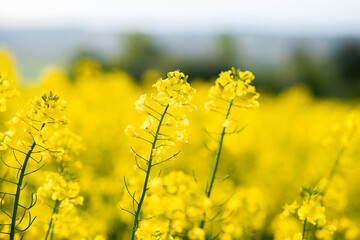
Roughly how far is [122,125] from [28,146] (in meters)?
6.03

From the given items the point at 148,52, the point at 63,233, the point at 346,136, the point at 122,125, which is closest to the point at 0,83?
the point at 63,233

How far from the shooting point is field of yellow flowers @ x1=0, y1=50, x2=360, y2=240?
6.99 ft

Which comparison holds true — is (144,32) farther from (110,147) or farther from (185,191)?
(185,191)

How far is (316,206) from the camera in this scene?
217 centimetres

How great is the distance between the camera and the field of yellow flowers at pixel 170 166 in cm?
213

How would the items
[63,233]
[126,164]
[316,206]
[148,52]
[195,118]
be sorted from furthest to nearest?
[148,52], [195,118], [126,164], [63,233], [316,206]

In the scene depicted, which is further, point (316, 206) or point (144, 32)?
point (144, 32)

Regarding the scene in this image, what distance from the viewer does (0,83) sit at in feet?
7.25

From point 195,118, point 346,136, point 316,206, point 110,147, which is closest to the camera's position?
point 316,206

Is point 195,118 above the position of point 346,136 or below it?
above

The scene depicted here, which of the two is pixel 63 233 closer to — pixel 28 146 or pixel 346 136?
pixel 28 146

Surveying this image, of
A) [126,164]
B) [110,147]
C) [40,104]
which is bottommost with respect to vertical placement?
[40,104]

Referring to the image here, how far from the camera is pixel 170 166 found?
6117 millimetres

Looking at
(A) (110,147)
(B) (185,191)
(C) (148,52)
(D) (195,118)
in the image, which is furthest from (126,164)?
(C) (148,52)
